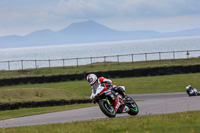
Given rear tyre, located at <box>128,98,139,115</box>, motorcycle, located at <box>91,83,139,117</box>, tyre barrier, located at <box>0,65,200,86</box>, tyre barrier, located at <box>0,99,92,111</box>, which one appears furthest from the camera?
tyre barrier, located at <box>0,65,200,86</box>

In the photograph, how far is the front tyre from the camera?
503 inches

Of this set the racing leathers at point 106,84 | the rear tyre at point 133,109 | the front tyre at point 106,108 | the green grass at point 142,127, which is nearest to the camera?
the green grass at point 142,127

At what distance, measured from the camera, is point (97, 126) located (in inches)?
419

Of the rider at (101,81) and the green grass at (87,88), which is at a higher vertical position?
the rider at (101,81)

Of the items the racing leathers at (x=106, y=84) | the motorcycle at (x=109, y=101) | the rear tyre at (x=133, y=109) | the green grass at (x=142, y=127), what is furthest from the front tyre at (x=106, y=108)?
the green grass at (x=142, y=127)

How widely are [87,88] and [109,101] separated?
68.5ft

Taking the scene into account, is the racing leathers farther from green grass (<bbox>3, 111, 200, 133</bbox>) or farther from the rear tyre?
green grass (<bbox>3, 111, 200, 133</bbox>)

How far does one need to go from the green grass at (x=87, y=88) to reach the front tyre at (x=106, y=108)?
9.64m

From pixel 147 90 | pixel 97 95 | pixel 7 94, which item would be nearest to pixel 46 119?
pixel 97 95

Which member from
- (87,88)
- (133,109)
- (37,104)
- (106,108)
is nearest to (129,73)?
(87,88)

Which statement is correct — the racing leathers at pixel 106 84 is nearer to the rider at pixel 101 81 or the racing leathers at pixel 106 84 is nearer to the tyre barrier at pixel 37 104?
the rider at pixel 101 81

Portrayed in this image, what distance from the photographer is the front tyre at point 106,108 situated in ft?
41.9

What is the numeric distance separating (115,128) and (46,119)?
548 centimetres

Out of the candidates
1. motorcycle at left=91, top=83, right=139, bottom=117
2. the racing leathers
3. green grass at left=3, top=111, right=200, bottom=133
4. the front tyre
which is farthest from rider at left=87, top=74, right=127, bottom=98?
green grass at left=3, top=111, right=200, bottom=133
